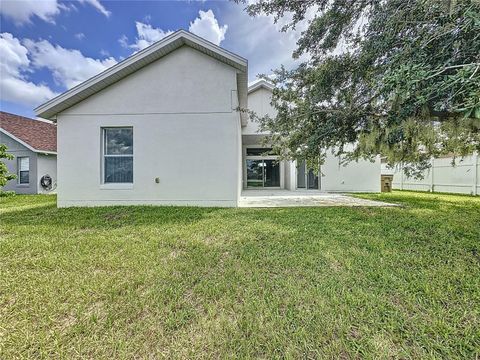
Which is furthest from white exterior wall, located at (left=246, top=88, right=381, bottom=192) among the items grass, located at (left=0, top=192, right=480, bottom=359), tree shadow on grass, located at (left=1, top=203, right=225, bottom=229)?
grass, located at (left=0, top=192, right=480, bottom=359)

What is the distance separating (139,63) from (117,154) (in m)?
3.13

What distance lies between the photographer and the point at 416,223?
17.5ft

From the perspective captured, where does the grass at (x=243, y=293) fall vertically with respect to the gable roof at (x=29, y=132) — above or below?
below

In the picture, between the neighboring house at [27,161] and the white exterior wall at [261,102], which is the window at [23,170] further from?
the white exterior wall at [261,102]

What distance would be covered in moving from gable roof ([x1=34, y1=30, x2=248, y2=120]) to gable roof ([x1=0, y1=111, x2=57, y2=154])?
337 inches

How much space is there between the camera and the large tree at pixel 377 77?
3.59 metres

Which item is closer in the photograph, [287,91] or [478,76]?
[478,76]

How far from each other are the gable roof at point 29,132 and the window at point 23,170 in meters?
1.02

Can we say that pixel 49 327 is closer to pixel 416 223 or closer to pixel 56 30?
pixel 416 223

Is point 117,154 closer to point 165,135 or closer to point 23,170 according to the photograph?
point 165,135

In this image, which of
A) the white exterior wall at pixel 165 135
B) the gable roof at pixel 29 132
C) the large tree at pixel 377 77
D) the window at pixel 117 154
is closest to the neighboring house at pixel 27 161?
the gable roof at pixel 29 132

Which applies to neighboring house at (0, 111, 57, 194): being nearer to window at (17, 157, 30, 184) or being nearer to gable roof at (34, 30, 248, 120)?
window at (17, 157, 30, 184)

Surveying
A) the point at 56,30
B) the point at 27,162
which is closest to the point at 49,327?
the point at 56,30

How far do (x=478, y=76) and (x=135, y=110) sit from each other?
8328 mm
